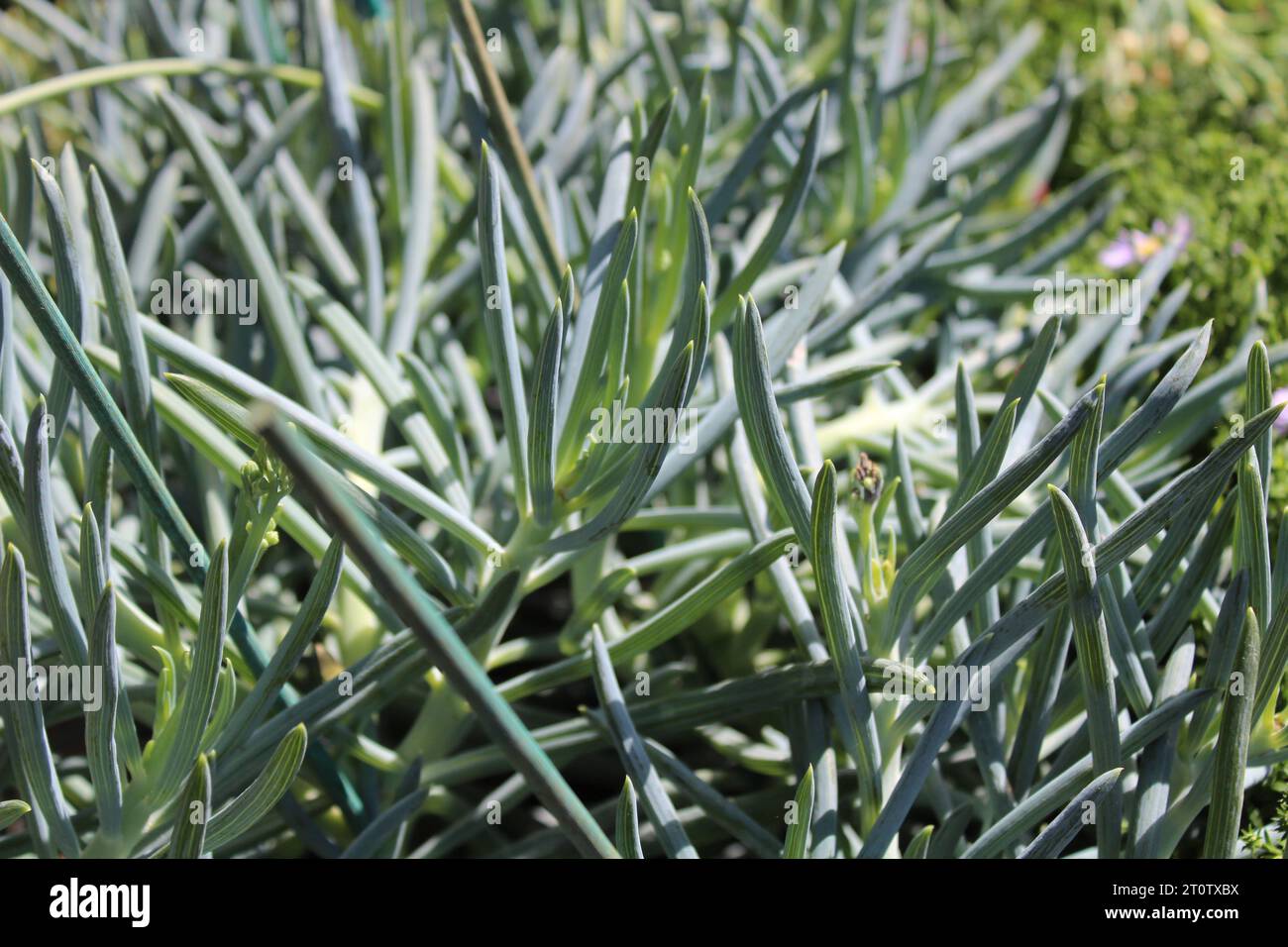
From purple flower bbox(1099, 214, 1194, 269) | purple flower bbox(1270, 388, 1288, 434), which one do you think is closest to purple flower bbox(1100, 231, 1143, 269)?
purple flower bbox(1099, 214, 1194, 269)

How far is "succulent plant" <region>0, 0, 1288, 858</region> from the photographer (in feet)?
1.52

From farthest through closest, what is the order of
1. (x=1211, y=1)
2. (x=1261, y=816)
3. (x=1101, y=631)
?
1. (x=1211, y=1)
2. (x=1261, y=816)
3. (x=1101, y=631)

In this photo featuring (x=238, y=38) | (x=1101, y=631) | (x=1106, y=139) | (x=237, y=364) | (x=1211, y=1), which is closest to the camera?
(x=1101, y=631)

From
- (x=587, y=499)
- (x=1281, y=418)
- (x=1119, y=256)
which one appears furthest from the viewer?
(x=1119, y=256)

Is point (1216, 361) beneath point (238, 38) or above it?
beneath

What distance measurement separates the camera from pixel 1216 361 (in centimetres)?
78

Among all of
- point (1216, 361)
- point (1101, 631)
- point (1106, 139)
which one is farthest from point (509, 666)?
point (1106, 139)

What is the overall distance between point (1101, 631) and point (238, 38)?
0.87m

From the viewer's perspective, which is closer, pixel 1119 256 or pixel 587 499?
pixel 587 499

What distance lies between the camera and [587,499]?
20.6 inches

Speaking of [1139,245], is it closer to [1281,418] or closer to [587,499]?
[1281,418]

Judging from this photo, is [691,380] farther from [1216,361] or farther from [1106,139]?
[1106,139]

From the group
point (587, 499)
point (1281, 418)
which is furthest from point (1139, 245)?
point (587, 499)

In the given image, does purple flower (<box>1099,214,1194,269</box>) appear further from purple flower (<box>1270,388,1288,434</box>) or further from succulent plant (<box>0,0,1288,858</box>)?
purple flower (<box>1270,388,1288,434</box>)
